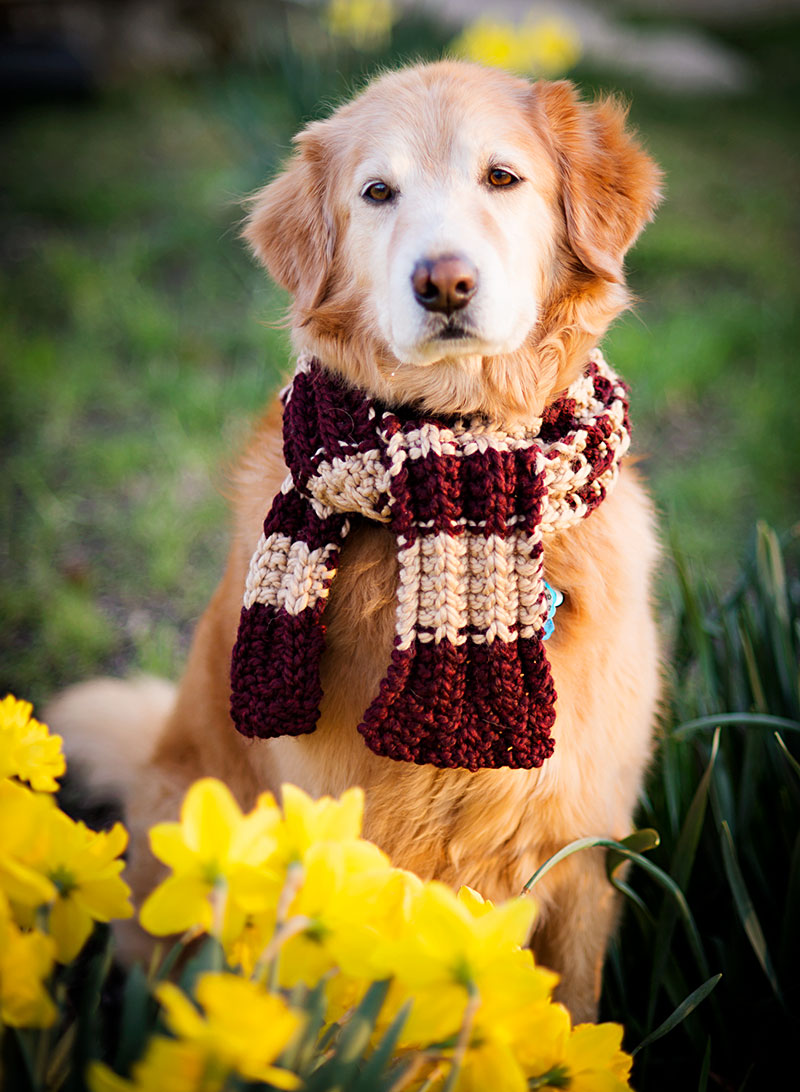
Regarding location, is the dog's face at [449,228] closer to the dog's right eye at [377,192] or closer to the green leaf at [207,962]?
the dog's right eye at [377,192]

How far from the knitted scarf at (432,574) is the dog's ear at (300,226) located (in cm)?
36

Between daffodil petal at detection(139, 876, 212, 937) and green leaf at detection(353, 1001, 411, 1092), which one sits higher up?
daffodil petal at detection(139, 876, 212, 937)

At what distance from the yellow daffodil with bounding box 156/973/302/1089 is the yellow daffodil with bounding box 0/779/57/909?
17cm

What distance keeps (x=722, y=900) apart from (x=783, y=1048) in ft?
0.94

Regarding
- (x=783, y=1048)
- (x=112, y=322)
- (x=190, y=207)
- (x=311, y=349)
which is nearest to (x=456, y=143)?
(x=311, y=349)

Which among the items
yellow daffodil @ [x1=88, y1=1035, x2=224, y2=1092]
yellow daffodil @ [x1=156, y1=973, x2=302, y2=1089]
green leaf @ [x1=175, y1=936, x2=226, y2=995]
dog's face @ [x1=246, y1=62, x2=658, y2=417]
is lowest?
yellow daffodil @ [x1=88, y1=1035, x2=224, y2=1092]

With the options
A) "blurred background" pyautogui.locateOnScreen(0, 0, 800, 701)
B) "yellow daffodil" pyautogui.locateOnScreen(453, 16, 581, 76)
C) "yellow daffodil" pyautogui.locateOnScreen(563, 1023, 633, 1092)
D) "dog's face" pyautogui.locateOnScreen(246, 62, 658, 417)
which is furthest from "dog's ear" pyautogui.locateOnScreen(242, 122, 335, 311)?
"yellow daffodil" pyautogui.locateOnScreen(453, 16, 581, 76)

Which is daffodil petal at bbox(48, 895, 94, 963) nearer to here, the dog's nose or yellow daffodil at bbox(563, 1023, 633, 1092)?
yellow daffodil at bbox(563, 1023, 633, 1092)

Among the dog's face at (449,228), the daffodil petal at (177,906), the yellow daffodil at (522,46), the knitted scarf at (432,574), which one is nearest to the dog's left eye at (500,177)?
the dog's face at (449,228)

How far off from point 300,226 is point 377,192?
0.67 feet

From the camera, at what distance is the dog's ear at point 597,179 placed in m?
1.51

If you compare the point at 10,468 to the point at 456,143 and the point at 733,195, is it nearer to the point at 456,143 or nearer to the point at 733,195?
the point at 456,143

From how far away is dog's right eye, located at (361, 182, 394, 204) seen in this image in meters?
1.50

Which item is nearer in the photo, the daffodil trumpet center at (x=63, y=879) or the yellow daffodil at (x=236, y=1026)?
the yellow daffodil at (x=236, y=1026)
